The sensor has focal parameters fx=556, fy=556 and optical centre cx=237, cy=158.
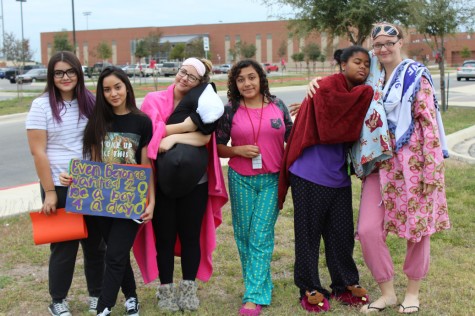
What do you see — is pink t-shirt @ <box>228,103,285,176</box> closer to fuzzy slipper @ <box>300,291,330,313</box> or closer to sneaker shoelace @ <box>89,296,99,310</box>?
fuzzy slipper @ <box>300,291,330,313</box>

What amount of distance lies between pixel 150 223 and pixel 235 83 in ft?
3.73

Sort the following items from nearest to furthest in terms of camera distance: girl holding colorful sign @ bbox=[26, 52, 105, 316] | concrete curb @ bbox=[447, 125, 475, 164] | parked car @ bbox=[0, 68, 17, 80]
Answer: girl holding colorful sign @ bbox=[26, 52, 105, 316], concrete curb @ bbox=[447, 125, 475, 164], parked car @ bbox=[0, 68, 17, 80]

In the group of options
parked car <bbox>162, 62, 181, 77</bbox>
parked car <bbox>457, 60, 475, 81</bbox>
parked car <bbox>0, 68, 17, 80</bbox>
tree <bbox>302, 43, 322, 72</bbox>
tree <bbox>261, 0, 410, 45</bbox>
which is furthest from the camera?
tree <bbox>302, 43, 322, 72</bbox>

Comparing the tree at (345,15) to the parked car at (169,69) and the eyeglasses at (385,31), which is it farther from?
the parked car at (169,69)

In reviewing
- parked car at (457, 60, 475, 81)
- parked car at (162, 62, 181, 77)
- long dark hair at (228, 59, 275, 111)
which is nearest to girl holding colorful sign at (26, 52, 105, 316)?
long dark hair at (228, 59, 275, 111)

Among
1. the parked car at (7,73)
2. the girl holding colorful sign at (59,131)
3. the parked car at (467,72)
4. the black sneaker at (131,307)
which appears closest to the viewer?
the girl holding colorful sign at (59,131)

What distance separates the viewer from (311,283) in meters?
3.85

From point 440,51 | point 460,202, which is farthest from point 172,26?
point 460,202

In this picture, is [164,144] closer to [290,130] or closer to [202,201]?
[202,201]

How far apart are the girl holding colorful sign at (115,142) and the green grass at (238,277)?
1.69 feet

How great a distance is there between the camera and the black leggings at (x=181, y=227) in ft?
12.3

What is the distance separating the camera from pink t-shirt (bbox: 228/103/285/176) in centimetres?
382

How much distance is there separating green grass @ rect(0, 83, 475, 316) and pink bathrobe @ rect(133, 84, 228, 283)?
295 mm

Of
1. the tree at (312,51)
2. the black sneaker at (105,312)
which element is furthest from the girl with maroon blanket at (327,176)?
the tree at (312,51)
